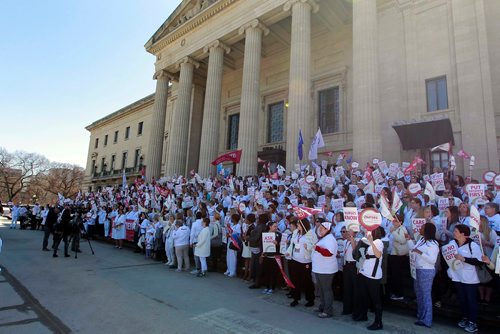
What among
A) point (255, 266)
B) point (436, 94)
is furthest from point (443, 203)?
point (436, 94)

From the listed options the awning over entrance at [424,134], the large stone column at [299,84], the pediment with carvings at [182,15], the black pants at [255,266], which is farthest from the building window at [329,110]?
the black pants at [255,266]

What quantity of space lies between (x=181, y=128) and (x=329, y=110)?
11443 mm

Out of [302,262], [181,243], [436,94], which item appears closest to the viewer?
[302,262]

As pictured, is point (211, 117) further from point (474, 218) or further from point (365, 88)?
point (474, 218)

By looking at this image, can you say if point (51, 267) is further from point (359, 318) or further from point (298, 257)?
point (359, 318)

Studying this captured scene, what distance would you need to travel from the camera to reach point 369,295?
512cm

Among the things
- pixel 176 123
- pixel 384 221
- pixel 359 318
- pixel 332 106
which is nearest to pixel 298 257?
pixel 359 318

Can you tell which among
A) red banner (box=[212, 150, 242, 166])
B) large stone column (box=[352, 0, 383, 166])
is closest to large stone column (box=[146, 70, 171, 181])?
red banner (box=[212, 150, 242, 166])

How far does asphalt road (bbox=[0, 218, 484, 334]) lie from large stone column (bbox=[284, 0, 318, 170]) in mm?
9242

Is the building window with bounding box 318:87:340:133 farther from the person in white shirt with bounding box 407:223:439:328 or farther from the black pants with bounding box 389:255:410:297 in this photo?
the person in white shirt with bounding box 407:223:439:328

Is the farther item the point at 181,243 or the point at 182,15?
the point at 182,15

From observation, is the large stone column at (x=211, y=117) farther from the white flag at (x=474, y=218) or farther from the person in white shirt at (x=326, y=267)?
the white flag at (x=474, y=218)

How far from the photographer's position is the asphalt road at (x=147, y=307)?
479 centimetres

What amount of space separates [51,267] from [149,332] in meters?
6.61
